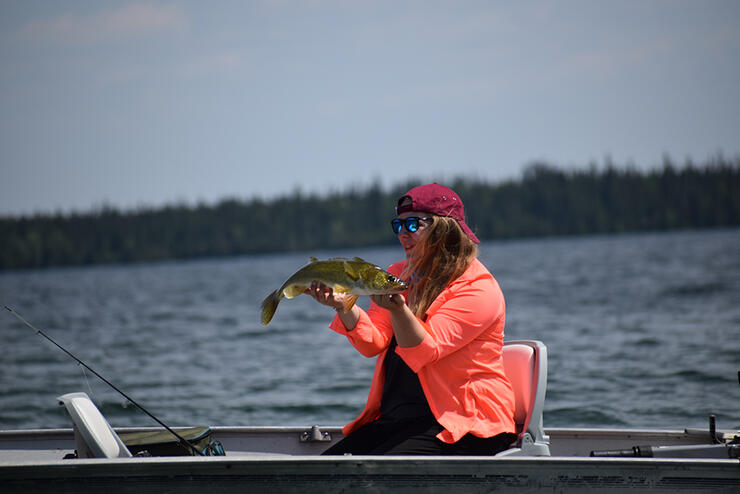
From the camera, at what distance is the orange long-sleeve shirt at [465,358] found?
3.56m

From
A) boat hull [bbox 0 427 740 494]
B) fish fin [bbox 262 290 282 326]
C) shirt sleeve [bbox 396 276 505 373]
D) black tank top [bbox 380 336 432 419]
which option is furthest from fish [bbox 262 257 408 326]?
boat hull [bbox 0 427 740 494]

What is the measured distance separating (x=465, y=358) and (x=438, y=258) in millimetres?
481

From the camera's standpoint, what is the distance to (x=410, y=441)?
3705 millimetres

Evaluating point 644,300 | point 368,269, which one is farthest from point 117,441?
point 644,300

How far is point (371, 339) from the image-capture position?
3854 mm

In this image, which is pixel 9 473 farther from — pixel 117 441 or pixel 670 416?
pixel 670 416

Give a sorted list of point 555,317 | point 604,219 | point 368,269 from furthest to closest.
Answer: point 604,219
point 555,317
point 368,269

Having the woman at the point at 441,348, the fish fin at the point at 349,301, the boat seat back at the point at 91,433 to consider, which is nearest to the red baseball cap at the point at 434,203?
the woman at the point at 441,348

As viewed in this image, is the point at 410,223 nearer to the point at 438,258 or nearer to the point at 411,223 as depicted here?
the point at 411,223

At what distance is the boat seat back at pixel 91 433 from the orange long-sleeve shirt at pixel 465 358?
1.22 metres

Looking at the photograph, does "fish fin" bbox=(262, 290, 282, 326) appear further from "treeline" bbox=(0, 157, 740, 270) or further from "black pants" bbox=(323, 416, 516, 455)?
"treeline" bbox=(0, 157, 740, 270)

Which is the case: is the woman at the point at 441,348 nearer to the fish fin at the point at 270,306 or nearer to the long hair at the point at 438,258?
the long hair at the point at 438,258

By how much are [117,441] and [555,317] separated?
19998 mm

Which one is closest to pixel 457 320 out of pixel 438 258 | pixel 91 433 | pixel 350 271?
pixel 438 258
